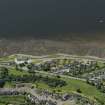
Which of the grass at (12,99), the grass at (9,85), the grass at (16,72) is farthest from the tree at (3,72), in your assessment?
the grass at (12,99)

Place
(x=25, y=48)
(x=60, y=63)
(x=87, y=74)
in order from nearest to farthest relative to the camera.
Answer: (x=87, y=74)
(x=60, y=63)
(x=25, y=48)

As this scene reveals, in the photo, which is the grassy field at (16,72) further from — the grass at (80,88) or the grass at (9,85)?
the grass at (80,88)

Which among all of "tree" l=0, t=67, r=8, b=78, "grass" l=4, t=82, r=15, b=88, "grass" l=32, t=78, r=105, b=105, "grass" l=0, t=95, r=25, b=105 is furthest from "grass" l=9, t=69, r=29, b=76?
"grass" l=0, t=95, r=25, b=105

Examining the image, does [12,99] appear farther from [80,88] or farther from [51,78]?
[80,88]

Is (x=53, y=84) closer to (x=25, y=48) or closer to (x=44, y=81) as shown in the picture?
(x=44, y=81)

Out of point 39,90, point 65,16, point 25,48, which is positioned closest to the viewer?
point 39,90

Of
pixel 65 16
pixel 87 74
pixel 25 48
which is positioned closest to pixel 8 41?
pixel 25 48

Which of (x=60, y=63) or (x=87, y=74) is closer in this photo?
(x=87, y=74)
